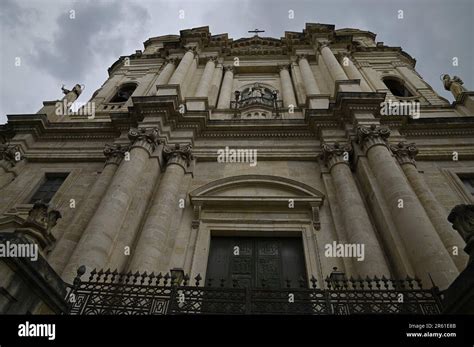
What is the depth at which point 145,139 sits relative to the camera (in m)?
11.8

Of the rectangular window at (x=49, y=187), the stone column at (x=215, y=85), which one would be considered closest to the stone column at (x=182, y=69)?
the stone column at (x=215, y=85)

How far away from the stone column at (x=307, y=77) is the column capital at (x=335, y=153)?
4.57 metres

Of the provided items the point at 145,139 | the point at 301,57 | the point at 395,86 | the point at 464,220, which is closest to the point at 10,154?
the point at 145,139

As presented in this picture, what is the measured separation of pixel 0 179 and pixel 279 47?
18.2m

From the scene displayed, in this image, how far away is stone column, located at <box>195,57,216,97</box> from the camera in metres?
16.5

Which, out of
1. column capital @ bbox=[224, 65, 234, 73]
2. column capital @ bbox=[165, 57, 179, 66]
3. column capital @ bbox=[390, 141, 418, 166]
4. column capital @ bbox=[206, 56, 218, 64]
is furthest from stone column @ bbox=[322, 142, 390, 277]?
column capital @ bbox=[165, 57, 179, 66]

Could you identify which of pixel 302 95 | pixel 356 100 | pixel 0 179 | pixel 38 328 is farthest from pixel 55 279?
pixel 302 95

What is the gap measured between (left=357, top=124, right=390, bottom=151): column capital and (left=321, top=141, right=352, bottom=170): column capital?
0.58m

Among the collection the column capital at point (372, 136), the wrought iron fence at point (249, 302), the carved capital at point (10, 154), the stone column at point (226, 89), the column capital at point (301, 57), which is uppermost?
the column capital at point (301, 57)

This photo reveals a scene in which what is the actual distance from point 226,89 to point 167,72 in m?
3.68

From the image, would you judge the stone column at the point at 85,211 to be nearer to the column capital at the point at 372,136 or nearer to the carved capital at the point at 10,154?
the carved capital at the point at 10,154

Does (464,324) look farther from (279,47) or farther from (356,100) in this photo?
(279,47)

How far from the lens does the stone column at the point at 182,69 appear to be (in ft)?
54.9

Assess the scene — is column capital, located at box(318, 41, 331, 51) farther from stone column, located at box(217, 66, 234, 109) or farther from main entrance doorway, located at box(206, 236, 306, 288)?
main entrance doorway, located at box(206, 236, 306, 288)
